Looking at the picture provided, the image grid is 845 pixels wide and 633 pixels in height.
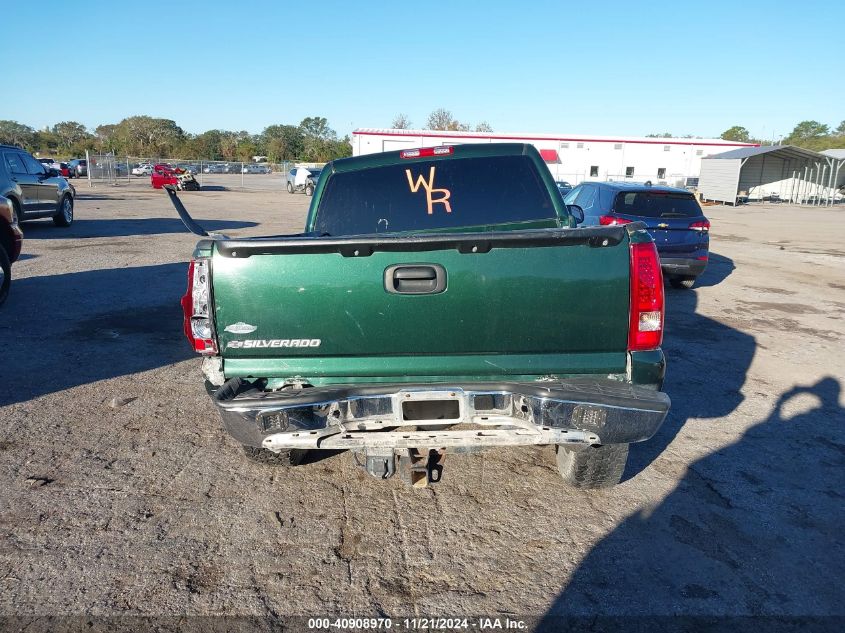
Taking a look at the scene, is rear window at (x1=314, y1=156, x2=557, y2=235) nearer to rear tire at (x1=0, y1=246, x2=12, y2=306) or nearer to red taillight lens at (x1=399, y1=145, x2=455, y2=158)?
red taillight lens at (x1=399, y1=145, x2=455, y2=158)

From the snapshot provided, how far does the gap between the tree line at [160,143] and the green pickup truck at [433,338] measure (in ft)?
237

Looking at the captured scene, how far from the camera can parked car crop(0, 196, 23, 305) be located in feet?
26.5

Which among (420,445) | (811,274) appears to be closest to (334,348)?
(420,445)

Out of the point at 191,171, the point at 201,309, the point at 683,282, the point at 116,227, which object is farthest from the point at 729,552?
the point at 191,171

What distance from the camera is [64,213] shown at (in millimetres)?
16406

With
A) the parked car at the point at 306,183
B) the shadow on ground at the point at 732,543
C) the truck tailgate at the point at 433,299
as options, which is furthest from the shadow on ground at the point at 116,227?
the parked car at the point at 306,183

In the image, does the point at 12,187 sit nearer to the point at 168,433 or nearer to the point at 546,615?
the point at 168,433

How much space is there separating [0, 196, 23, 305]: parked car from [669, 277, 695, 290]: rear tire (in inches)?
391

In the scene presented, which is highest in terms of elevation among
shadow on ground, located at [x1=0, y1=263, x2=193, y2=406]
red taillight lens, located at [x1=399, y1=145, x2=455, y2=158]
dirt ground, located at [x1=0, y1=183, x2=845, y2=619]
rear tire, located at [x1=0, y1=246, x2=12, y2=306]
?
red taillight lens, located at [x1=399, y1=145, x2=455, y2=158]

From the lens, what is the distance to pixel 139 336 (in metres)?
7.12

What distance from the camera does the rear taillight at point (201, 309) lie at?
10.4ft

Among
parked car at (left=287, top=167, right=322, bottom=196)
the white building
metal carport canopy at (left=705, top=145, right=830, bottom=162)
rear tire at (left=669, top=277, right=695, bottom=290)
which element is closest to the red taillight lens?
rear tire at (left=669, top=277, right=695, bottom=290)

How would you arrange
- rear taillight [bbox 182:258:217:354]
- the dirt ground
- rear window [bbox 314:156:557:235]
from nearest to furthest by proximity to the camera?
1. the dirt ground
2. rear taillight [bbox 182:258:217:354]
3. rear window [bbox 314:156:557:235]

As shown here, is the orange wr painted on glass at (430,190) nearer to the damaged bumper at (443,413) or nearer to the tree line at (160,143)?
the damaged bumper at (443,413)
